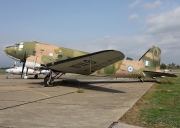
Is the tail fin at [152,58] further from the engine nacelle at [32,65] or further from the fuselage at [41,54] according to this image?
the engine nacelle at [32,65]

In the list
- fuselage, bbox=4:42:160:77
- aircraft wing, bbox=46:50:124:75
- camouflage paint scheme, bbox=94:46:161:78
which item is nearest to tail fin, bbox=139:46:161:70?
camouflage paint scheme, bbox=94:46:161:78

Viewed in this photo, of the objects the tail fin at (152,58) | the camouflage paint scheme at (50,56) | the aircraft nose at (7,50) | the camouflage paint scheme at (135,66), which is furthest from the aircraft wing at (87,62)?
the tail fin at (152,58)

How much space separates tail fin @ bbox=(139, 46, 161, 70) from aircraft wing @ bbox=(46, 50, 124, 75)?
840cm

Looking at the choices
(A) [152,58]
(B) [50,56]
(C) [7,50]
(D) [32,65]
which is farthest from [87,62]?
(A) [152,58]

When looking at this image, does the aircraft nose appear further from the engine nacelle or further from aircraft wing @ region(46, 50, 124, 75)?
aircraft wing @ region(46, 50, 124, 75)

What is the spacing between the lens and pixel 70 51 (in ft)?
62.2

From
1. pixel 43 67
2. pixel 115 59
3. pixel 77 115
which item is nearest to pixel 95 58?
pixel 115 59

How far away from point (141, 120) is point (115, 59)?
8.42 metres

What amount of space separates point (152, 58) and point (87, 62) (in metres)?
10.9

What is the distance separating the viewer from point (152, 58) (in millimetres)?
23625

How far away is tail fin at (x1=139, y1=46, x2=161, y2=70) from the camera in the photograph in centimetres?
2333

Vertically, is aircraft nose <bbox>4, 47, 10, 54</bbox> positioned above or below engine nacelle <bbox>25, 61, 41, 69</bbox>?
above

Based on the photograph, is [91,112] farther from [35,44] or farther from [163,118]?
[35,44]

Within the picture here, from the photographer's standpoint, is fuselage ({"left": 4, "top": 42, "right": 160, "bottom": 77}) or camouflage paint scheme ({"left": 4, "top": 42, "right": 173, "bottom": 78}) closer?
fuselage ({"left": 4, "top": 42, "right": 160, "bottom": 77})
